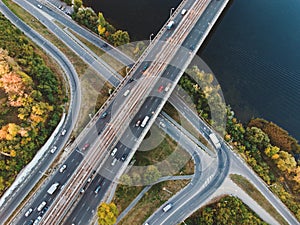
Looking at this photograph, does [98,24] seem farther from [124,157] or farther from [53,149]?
[124,157]

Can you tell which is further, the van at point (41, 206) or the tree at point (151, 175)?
the tree at point (151, 175)

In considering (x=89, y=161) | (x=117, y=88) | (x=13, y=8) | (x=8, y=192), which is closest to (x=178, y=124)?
(x=117, y=88)

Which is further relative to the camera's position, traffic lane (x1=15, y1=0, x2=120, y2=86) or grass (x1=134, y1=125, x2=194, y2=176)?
traffic lane (x1=15, y1=0, x2=120, y2=86)

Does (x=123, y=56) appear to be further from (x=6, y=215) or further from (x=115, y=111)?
(x=6, y=215)

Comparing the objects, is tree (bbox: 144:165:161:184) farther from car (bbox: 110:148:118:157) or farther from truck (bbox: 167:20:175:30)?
truck (bbox: 167:20:175:30)

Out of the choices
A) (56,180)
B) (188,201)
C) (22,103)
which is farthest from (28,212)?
(188,201)

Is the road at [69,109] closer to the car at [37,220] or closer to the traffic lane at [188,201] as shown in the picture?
the car at [37,220]

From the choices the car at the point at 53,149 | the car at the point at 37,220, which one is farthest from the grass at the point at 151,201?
the car at the point at 53,149

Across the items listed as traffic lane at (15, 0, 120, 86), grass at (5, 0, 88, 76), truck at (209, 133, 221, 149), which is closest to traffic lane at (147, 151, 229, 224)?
truck at (209, 133, 221, 149)
